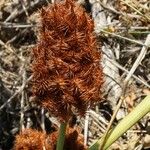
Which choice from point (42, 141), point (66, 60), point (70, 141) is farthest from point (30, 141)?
point (66, 60)

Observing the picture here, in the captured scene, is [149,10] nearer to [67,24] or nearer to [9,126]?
[9,126]

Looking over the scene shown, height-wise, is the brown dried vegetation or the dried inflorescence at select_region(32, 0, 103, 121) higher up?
the dried inflorescence at select_region(32, 0, 103, 121)

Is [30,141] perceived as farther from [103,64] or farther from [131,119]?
[103,64]

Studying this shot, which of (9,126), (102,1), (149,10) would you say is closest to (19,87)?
(9,126)

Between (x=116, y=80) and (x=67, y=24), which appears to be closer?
(x=67, y=24)

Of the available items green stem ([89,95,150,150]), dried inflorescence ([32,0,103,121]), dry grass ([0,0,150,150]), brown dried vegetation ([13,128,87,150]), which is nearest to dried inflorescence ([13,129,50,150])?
brown dried vegetation ([13,128,87,150])

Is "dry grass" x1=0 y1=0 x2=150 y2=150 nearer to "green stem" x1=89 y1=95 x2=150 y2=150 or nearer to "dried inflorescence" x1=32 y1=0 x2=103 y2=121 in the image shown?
"green stem" x1=89 y1=95 x2=150 y2=150
